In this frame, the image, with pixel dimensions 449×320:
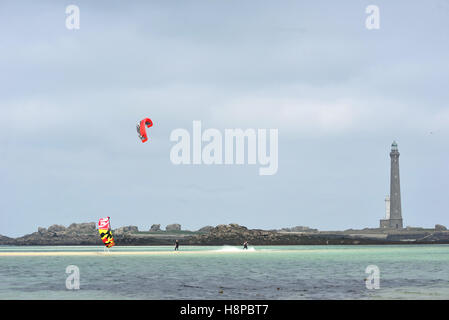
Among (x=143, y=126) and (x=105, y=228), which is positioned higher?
(x=143, y=126)

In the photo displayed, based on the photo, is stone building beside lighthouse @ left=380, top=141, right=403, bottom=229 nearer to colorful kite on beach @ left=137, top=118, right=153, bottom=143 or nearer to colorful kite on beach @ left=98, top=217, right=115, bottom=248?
colorful kite on beach @ left=98, top=217, right=115, bottom=248

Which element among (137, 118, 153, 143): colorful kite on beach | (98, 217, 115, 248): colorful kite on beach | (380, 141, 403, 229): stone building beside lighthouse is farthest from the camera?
(380, 141, 403, 229): stone building beside lighthouse

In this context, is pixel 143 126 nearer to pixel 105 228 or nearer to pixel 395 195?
pixel 105 228

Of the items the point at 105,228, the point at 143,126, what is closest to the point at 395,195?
the point at 105,228

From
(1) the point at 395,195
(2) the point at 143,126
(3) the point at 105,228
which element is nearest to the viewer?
(2) the point at 143,126

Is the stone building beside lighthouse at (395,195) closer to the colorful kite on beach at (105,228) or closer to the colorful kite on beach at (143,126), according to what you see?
the colorful kite on beach at (105,228)

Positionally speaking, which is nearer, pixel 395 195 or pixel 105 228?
pixel 105 228

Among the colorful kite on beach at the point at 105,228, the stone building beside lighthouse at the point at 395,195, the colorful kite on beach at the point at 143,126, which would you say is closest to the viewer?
the colorful kite on beach at the point at 143,126

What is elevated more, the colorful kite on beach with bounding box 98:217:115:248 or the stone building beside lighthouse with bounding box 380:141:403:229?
the stone building beside lighthouse with bounding box 380:141:403:229

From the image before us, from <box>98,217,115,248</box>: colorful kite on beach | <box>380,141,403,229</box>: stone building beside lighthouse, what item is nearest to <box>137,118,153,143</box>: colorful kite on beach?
<box>98,217,115,248</box>: colorful kite on beach

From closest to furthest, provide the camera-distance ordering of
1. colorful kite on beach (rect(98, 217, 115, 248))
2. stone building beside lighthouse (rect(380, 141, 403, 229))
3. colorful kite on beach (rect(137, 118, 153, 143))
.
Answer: colorful kite on beach (rect(137, 118, 153, 143)), colorful kite on beach (rect(98, 217, 115, 248)), stone building beside lighthouse (rect(380, 141, 403, 229))

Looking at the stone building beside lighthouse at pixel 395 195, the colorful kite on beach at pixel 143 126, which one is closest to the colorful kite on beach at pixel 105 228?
the colorful kite on beach at pixel 143 126
